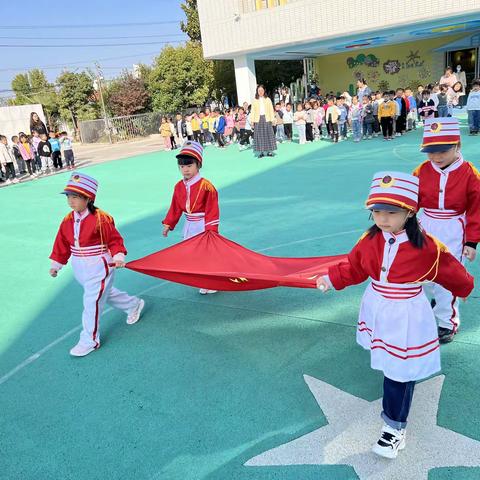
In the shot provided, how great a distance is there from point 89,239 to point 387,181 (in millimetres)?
2602

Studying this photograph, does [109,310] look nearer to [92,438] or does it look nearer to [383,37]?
[92,438]

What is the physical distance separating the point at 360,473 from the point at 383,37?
80.9 ft

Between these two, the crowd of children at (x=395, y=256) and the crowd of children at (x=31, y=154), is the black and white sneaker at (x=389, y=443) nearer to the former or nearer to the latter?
the crowd of children at (x=395, y=256)

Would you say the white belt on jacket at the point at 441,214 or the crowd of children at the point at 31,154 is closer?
the white belt on jacket at the point at 441,214

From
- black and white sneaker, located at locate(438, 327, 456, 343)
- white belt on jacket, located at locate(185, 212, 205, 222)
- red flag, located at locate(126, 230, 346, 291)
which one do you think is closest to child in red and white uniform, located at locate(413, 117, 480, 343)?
black and white sneaker, located at locate(438, 327, 456, 343)

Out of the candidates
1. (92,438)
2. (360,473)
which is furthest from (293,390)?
(92,438)

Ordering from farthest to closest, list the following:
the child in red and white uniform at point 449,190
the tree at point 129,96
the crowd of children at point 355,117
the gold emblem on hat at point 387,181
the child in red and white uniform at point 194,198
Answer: the tree at point 129,96 → the crowd of children at point 355,117 → the child in red and white uniform at point 194,198 → the child in red and white uniform at point 449,190 → the gold emblem on hat at point 387,181

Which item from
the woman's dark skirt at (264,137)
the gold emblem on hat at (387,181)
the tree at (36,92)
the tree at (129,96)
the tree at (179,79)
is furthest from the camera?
the tree at (36,92)

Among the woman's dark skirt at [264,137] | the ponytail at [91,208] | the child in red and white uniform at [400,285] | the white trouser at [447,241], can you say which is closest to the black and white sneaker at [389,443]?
the child in red and white uniform at [400,285]

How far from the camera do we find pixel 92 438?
3.15 meters

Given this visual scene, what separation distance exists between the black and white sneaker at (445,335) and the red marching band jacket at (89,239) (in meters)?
2.68

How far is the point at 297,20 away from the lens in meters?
22.5

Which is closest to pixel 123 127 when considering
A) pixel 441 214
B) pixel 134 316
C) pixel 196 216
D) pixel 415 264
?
pixel 196 216

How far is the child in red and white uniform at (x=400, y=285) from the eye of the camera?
97.0 inches
